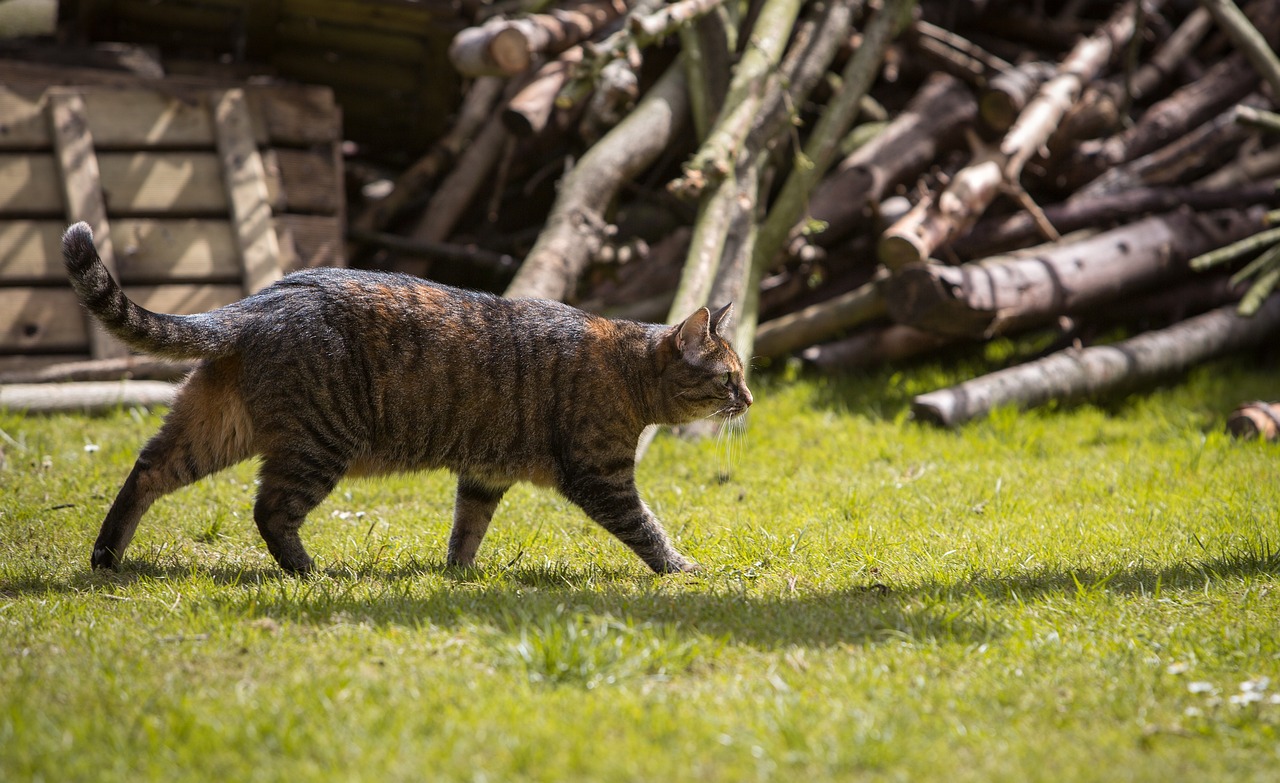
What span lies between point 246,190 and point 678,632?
18.7ft

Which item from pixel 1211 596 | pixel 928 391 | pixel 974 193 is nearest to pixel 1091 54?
pixel 974 193

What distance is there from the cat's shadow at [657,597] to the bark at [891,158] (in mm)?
4465

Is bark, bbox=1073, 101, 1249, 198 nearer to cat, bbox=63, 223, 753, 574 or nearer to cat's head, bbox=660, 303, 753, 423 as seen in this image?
cat's head, bbox=660, 303, 753, 423

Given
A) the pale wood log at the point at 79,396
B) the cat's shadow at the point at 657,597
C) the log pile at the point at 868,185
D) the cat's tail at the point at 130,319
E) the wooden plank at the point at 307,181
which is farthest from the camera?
the wooden plank at the point at 307,181

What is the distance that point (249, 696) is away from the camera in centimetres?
307

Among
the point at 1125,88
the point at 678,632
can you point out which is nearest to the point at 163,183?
the point at 678,632

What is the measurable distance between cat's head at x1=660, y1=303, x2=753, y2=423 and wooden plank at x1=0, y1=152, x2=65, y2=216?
5.04 m

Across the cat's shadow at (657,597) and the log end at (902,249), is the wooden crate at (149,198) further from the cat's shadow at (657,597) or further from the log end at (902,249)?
the log end at (902,249)

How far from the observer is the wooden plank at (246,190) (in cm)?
787

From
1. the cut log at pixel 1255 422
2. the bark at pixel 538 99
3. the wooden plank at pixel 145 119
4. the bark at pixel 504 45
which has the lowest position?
the cut log at pixel 1255 422

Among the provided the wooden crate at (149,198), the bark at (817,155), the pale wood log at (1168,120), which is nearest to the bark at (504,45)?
the wooden crate at (149,198)

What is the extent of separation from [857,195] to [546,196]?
2686mm

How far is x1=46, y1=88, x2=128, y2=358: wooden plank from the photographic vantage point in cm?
756

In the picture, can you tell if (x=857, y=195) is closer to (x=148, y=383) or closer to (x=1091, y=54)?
(x=1091, y=54)
